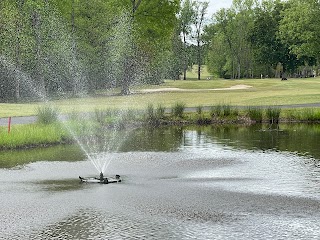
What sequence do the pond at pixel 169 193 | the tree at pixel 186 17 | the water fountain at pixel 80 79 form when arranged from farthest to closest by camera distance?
the tree at pixel 186 17 → the water fountain at pixel 80 79 → the pond at pixel 169 193

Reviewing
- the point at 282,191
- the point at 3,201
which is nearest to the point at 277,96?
the point at 282,191

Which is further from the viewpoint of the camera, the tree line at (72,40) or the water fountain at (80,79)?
the tree line at (72,40)

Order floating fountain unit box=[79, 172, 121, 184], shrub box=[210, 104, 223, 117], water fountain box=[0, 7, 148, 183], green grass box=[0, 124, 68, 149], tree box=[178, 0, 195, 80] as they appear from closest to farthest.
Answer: floating fountain unit box=[79, 172, 121, 184] < green grass box=[0, 124, 68, 149] < water fountain box=[0, 7, 148, 183] < shrub box=[210, 104, 223, 117] < tree box=[178, 0, 195, 80]

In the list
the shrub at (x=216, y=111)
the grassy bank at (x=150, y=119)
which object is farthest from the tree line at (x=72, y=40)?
the shrub at (x=216, y=111)

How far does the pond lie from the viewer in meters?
14.7

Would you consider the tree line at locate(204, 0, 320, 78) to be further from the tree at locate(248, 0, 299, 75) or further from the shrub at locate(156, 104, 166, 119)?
the shrub at locate(156, 104, 166, 119)

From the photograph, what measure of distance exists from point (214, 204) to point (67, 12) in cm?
6151

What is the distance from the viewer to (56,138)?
3259cm

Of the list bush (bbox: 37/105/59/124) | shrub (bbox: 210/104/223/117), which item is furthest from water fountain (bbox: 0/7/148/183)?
shrub (bbox: 210/104/223/117)

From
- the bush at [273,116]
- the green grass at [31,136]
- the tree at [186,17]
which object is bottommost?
the green grass at [31,136]

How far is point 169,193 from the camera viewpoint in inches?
748

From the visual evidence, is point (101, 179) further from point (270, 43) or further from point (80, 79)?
point (270, 43)

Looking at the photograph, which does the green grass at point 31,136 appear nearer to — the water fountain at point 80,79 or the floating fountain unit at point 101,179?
the water fountain at point 80,79

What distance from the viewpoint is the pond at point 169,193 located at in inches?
579
